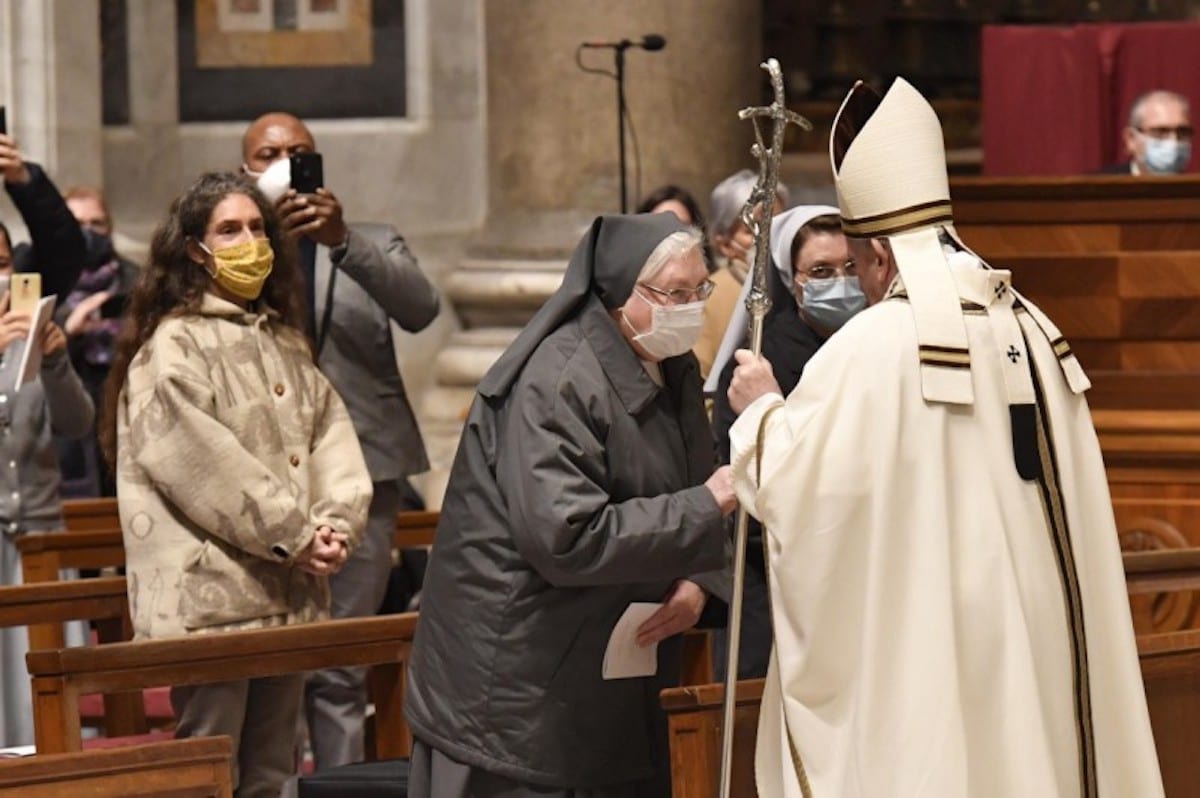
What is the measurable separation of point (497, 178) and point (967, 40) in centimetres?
388

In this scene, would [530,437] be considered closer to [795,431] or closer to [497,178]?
[795,431]

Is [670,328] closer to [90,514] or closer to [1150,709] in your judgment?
[1150,709]

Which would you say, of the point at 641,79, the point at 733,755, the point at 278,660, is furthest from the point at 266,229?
the point at 641,79

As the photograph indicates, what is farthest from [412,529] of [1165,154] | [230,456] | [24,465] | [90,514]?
[1165,154]

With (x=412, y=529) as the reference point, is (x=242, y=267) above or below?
above

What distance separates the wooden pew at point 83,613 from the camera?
236 inches

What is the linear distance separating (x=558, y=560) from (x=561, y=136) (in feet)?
18.4

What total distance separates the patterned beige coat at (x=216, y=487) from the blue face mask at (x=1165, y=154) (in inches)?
177

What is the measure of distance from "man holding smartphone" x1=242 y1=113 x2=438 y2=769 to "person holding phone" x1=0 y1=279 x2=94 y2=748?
2.34ft

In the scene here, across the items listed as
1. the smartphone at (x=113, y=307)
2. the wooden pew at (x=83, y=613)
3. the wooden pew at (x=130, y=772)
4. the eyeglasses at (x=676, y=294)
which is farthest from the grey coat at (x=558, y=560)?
the smartphone at (x=113, y=307)

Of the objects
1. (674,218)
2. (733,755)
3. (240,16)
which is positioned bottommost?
(733,755)

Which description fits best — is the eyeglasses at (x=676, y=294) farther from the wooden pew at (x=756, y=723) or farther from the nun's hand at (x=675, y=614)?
the wooden pew at (x=756, y=723)

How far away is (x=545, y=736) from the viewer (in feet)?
15.5

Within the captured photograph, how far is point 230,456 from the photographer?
575cm
